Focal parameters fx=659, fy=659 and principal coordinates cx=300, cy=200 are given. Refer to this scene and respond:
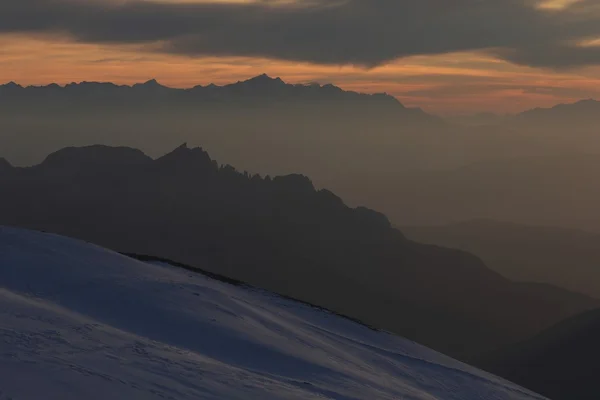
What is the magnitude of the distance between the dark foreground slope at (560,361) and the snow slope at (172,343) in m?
137

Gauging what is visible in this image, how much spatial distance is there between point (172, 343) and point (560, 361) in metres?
160

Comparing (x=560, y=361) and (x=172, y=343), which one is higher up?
(x=172, y=343)

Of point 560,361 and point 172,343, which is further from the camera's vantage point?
point 560,361

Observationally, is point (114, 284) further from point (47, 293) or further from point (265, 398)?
point (265, 398)

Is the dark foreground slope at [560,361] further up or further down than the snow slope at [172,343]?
further down

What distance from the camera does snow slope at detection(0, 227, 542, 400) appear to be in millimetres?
14156

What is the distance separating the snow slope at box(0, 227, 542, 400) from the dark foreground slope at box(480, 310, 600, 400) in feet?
448

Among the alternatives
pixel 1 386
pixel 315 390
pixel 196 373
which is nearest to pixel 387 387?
pixel 315 390

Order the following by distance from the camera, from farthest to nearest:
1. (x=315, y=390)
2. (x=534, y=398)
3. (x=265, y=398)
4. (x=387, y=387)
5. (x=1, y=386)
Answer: (x=534, y=398) → (x=387, y=387) → (x=315, y=390) → (x=265, y=398) → (x=1, y=386)

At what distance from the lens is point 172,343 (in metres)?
19.1

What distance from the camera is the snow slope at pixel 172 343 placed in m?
14.2

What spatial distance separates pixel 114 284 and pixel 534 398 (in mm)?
18300

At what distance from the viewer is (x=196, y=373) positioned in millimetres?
15945

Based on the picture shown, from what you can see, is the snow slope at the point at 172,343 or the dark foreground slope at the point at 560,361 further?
the dark foreground slope at the point at 560,361
